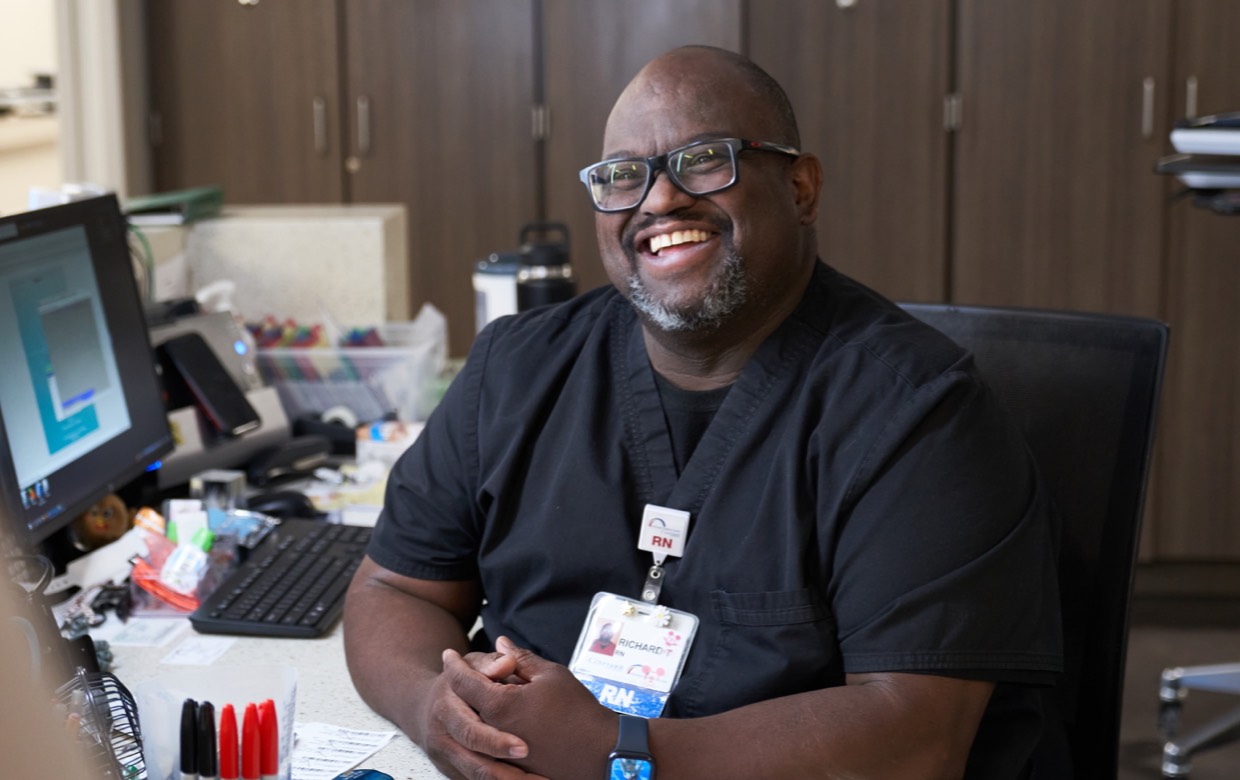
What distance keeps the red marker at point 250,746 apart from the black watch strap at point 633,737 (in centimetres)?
31

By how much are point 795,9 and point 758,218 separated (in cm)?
267

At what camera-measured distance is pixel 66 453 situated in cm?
167

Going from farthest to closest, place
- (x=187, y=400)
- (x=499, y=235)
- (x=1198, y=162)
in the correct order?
(x=499, y=235)
(x=1198, y=162)
(x=187, y=400)

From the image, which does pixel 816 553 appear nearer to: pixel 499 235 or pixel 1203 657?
pixel 1203 657

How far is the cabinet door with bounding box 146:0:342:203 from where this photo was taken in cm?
403

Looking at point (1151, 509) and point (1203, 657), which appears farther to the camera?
point (1151, 509)

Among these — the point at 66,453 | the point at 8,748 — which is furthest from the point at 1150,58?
the point at 8,748

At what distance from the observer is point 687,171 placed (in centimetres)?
141

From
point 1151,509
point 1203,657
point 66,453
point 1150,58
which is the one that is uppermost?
point 1150,58

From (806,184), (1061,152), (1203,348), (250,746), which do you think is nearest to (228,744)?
(250,746)

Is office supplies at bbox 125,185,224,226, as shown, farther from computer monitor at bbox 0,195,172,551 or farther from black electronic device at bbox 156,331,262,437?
computer monitor at bbox 0,195,172,551

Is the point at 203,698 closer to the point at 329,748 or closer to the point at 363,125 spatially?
the point at 329,748

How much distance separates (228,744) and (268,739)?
0.09 feet

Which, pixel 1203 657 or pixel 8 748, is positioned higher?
pixel 8 748
